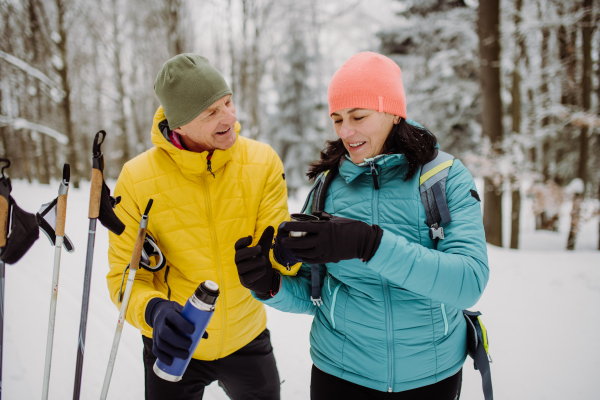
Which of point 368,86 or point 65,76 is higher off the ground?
point 65,76

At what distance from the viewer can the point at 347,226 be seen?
1.23 meters

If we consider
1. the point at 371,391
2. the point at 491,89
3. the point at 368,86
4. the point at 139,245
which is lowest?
the point at 371,391

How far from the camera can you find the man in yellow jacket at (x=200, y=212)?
160 cm

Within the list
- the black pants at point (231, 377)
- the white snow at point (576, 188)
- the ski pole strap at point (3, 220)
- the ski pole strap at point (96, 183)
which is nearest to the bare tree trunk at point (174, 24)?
the ski pole strap at point (96, 183)

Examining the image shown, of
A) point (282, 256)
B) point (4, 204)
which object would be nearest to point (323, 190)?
point (282, 256)

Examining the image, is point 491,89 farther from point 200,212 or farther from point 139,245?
point 139,245

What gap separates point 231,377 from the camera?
6.02ft

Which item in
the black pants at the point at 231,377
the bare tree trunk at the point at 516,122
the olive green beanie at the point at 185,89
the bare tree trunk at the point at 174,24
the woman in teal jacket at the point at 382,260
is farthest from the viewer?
the bare tree trunk at the point at 174,24

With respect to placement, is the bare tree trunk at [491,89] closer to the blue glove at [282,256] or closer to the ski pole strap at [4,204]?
the blue glove at [282,256]

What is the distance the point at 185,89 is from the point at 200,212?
24.1 inches

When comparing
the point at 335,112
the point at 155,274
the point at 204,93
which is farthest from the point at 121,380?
the point at 335,112

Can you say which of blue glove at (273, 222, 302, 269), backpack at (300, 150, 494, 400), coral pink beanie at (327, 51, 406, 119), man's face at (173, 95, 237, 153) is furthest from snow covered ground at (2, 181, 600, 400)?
coral pink beanie at (327, 51, 406, 119)

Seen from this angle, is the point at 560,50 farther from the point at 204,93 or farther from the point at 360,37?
the point at 204,93

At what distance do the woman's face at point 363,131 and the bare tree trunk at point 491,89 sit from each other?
700 cm
